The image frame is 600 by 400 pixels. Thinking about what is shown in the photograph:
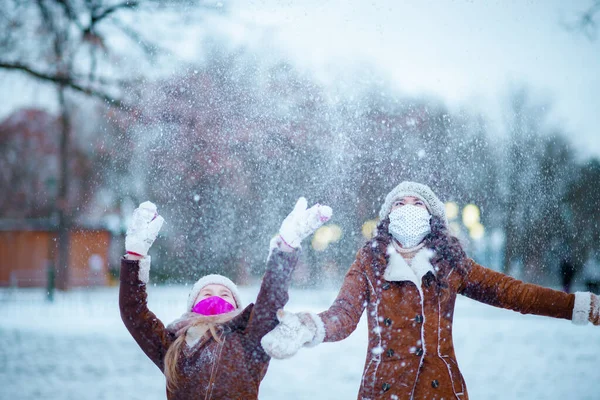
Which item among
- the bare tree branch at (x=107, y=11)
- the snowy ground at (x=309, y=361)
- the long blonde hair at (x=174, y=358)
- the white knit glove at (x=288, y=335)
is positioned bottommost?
the snowy ground at (x=309, y=361)

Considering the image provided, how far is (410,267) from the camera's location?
7.18ft

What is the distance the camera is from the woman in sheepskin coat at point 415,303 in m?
2.06

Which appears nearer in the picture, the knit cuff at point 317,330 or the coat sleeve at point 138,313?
the knit cuff at point 317,330

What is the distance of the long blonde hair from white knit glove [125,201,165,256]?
1.13 feet

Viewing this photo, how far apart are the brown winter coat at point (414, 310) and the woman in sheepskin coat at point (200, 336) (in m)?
0.24

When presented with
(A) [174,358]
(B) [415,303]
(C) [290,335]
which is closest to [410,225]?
(B) [415,303]

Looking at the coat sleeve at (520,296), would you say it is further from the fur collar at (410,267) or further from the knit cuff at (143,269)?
the knit cuff at (143,269)

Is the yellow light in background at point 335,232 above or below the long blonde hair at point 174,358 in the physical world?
above

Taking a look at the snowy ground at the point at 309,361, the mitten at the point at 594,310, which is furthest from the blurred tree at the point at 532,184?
the mitten at the point at 594,310

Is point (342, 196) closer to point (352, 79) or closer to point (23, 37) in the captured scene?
point (352, 79)

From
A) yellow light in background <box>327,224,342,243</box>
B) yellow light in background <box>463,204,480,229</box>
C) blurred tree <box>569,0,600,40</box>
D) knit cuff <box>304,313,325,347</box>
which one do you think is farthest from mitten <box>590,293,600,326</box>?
yellow light in background <box>327,224,342,243</box>

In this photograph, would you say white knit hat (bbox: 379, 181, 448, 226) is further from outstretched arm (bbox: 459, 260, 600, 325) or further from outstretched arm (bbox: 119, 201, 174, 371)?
outstretched arm (bbox: 119, 201, 174, 371)

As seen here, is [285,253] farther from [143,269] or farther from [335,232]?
[335,232]

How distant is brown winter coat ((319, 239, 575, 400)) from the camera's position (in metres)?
2.07
